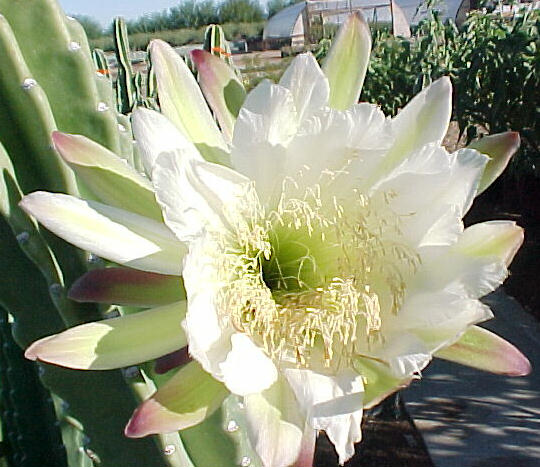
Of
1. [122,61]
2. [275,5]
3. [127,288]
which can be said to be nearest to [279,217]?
[127,288]

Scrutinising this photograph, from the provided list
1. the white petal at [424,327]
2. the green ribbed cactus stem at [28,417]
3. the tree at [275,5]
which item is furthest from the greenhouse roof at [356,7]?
the tree at [275,5]

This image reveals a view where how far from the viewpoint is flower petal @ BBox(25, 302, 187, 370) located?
0.48 metres

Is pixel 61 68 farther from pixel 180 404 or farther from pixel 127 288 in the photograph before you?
pixel 180 404

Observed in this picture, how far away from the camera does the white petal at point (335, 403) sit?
0.48 meters

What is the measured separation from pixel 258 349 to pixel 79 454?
558 millimetres

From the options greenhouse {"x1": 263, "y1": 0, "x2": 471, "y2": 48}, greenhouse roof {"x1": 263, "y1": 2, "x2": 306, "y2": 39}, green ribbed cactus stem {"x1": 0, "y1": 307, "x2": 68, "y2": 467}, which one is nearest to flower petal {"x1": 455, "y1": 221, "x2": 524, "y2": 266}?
green ribbed cactus stem {"x1": 0, "y1": 307, "x2": 68, "y2": 467}

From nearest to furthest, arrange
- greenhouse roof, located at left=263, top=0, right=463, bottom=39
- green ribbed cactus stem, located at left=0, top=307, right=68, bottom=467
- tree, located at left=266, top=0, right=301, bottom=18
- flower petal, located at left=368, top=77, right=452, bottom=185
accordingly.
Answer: flower petal, located at left=368, top=77, right=452, bottom=185
green ribbed cactus stem, located at left=0, top=307, right=68, bottom=467
greenhouse roof, located at left=263, top=0, right=463, bottom=39
tree, located at left=266, top=0, right=301, bottom=18

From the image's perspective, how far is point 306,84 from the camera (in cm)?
55

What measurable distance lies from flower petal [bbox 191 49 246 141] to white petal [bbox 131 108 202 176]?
62 millimetres

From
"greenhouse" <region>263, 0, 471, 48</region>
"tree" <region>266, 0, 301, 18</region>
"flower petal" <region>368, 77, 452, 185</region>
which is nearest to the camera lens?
"flower petal" <region>368, 77, 452, 185</region>

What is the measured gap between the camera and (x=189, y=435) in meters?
0.75

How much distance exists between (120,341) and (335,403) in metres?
0.17

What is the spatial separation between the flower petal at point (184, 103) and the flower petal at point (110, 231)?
0.09 metres

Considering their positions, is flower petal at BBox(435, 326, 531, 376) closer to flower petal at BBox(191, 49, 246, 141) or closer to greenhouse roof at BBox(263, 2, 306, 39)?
flower petal at BBox(191, 49, 246, 141)
